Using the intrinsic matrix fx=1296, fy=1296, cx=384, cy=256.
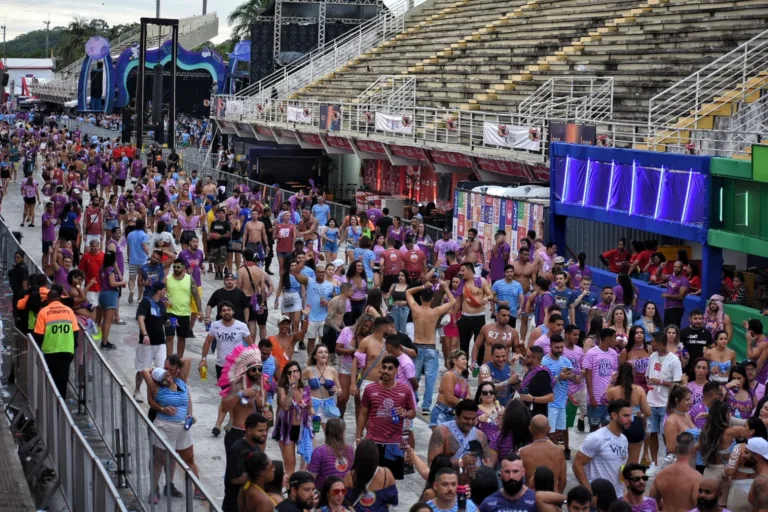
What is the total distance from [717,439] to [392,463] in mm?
2780

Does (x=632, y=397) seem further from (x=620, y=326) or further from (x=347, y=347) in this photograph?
(x=347, y=347)

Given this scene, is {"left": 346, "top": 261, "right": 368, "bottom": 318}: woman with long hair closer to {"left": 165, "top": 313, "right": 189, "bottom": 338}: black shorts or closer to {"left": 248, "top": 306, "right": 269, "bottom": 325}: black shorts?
{"left": 248, "top": 306, "right": 269, "bottom": 325}: black shorts

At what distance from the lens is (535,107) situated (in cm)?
3081

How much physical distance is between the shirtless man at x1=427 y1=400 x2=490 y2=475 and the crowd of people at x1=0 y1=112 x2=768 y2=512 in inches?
0.5

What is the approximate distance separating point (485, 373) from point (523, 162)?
16.0 meters

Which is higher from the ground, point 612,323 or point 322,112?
point 322,112

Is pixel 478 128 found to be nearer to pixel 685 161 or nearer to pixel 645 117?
pixel 645 117

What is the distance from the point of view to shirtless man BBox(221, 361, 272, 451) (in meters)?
11.5

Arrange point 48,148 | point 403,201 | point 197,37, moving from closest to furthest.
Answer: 1. point 403,201
2. point 48,148
3. point 197,37

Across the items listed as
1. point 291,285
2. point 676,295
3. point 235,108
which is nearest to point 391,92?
point 235,108

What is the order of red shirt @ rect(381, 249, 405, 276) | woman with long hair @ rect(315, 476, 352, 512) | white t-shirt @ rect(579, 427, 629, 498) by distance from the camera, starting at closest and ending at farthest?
woman with long hair @ rect(315, 476, 352, 512) → white t-shirt @ rect(579, 427, 629, 498) → red shirt @ rect(381, 249, 405, 276)

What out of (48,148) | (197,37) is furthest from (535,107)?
(197,37)

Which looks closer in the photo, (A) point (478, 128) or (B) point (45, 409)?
(B) point (45, 409)

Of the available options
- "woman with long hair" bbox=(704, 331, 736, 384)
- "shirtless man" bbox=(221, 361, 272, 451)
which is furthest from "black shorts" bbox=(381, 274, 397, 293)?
"shirtless man" bbox=(221, 361, 272, 451)
